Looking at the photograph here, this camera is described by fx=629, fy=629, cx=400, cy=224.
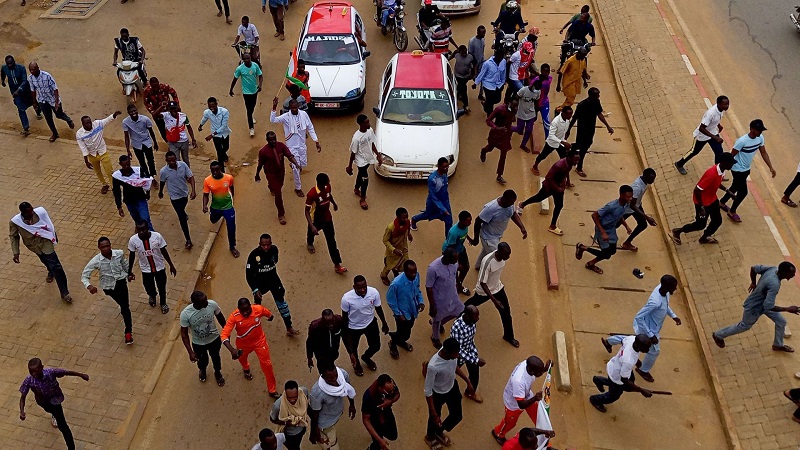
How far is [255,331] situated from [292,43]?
35.2 ft

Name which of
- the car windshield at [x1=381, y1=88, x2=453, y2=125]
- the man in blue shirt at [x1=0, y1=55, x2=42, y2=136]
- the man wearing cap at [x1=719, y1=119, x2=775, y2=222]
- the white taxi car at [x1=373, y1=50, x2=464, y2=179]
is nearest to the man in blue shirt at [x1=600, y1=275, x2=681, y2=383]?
the man wearing cap at [x1=719, y1=119, x2=775, y2=222]

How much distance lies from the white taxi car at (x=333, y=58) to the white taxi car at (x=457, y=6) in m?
3.21

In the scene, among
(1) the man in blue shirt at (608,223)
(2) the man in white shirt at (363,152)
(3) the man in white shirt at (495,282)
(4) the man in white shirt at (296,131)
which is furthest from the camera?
(4) the man in white shirt at (296,131)

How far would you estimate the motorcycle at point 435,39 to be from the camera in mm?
14152

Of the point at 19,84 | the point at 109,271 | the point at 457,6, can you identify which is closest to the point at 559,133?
the point at 109,271

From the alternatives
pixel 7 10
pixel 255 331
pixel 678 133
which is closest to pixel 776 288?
pixel 678 133

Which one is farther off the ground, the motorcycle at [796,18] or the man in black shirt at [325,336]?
the man in black shirt at [325,336]

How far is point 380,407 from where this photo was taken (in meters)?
6.20

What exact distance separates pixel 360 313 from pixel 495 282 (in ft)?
5.84

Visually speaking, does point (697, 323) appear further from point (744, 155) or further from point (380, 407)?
point (380, 407)

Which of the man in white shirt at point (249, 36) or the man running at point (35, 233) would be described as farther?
the man in white shirt at point (249, 36)

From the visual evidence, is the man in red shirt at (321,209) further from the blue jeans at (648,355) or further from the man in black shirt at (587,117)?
the man in black shirt at (587,117)

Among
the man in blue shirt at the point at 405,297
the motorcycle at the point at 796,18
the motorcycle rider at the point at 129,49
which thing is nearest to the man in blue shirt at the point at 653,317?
the man in blue shirt at the point at 405,297

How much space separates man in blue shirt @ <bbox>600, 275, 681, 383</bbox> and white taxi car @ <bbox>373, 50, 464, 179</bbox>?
473cm
